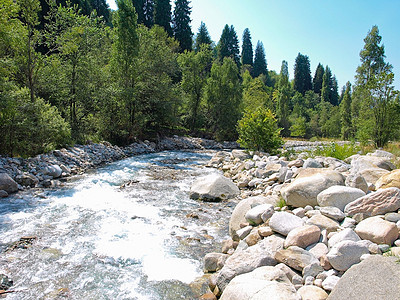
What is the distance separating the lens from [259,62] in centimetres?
7594

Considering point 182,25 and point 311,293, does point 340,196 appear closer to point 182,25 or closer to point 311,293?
point 311,293

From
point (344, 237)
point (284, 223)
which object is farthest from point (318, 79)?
point (344, 237)

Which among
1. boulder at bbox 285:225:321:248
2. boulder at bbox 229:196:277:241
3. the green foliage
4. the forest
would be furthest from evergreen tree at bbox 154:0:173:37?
boulder at bbox 285:225:321:248

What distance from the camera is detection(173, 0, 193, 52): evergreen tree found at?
47.1 meters

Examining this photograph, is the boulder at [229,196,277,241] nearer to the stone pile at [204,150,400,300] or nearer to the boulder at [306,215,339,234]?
the stone pile at [204,150,400,300]

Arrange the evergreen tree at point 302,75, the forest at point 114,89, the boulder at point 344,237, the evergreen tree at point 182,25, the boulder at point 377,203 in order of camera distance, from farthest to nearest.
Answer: the evergreen tree at point 302,75, the evergreen tree at point 182,25, the forest at point 114,89, the boulder at point 377,203, the boulder at point 344,237

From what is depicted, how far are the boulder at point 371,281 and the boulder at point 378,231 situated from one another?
1.97ft

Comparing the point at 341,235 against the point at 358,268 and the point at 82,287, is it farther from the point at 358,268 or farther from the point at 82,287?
the point at 82,287

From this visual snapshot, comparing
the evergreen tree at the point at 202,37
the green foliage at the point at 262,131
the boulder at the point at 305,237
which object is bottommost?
the boulder at the point at 305,237

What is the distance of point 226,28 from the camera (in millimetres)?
64062

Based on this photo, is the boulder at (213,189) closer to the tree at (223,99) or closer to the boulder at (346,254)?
the boulder at (346,254)

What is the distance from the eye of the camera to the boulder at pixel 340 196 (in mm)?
4633

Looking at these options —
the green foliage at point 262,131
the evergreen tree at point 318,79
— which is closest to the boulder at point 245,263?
the green foliage at point 262,131

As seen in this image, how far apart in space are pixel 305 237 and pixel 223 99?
29.7 m
